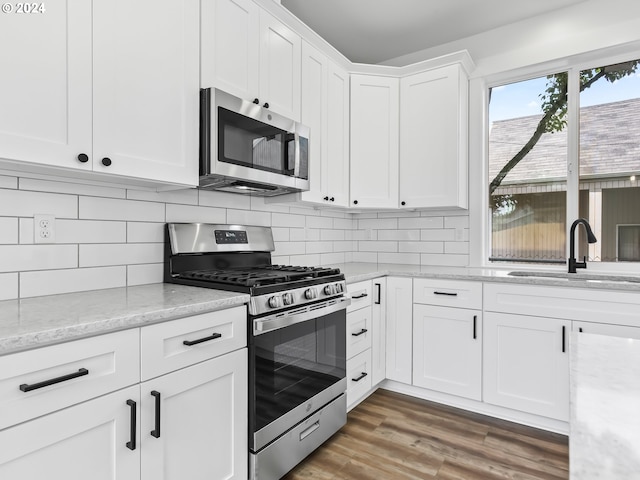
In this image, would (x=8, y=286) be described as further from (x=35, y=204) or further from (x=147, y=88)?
(x=147, y=88)

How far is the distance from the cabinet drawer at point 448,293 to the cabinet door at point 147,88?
1684 mm

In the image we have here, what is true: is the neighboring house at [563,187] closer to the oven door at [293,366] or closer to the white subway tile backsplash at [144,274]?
the oven door at [293,366]

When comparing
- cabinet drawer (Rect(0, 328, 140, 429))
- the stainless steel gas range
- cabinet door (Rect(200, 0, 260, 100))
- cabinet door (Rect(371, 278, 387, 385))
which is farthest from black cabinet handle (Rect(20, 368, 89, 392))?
cabinet door (Rect(371, 278, 387, 385))

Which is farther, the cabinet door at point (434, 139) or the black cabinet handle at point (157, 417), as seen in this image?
the cabinet door at point (434, 139)

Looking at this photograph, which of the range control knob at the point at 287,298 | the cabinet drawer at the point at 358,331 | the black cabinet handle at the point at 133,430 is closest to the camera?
the black cabinet handle at the point at 133,430

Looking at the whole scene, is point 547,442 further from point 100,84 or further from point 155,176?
point 100,84

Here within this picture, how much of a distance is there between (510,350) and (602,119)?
5.91ft

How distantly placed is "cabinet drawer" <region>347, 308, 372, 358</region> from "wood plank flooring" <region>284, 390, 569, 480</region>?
0.43 m

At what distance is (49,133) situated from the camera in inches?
50.8

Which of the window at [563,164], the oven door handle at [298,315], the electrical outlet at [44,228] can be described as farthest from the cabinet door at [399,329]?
the electrical outlet at [44,228]

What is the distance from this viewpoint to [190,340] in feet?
4.48

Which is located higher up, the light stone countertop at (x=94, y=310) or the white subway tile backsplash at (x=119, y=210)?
the white subway tile backsplash at (x=119, y=210)

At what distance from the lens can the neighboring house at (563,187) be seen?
2.62m

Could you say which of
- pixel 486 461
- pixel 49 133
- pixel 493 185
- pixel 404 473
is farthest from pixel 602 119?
pixel 49 133
